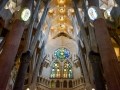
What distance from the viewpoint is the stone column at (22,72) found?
1532 cm

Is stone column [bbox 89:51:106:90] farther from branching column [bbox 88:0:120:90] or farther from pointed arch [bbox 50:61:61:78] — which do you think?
pointed arch [bbox 50:61:61:78]

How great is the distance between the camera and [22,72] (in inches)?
641

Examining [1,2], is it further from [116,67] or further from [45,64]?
[45,64]

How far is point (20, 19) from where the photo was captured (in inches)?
605

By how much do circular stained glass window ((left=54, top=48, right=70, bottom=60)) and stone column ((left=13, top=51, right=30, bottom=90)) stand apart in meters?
15.3

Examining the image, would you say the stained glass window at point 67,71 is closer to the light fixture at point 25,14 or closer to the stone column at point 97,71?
the stone column at point 97,71

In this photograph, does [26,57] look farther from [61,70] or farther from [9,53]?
[61,70]

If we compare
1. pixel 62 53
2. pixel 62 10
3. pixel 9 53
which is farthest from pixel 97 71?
pixel 62 53

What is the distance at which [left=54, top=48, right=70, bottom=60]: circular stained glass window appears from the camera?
32500mm

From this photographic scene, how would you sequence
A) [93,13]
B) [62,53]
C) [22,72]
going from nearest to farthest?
[93,13]
[22,72]
[62,53]

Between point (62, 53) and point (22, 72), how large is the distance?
674 inches

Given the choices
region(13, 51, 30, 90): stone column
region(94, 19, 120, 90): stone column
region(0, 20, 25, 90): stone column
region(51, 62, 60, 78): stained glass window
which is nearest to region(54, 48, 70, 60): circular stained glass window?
region(51, 62, 60, 78): stained glass window

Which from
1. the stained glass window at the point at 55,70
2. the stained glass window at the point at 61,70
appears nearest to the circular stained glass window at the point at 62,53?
the stained glass window at the point at 61,70

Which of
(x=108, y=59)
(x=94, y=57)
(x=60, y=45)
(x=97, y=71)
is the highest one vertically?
(x=60, y=45)
